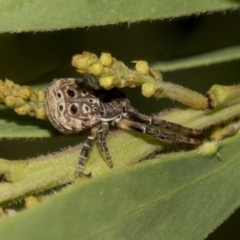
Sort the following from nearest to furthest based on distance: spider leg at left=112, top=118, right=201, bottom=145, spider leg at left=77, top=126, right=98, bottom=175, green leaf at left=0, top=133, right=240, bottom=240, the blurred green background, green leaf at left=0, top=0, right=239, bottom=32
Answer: green leaf at left=0, top=133, right=240, bottom=240 → green leaf at left=0, top=0, right=239, bottom=32 → spider leg at left=77, top=126, right=98, bottom=175 → spider leg at left=112, top=118, right=201, bottom=145 → the blurred green background

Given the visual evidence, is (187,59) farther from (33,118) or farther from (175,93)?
(33,118)

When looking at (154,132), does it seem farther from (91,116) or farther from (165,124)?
(91,116)

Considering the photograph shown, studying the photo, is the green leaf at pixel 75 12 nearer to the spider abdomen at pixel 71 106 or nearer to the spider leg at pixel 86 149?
the spider abdomen at pixel 71 106

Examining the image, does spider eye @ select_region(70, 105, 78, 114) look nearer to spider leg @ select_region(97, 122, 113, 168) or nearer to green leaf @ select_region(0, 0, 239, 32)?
spider leg @ select_region(97, 122, 113, 168)

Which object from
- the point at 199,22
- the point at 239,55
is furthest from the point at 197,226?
the point at 199,22

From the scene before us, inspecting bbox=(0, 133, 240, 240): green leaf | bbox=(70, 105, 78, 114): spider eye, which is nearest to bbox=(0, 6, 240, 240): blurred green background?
bbox=(70, 105, 78, 114): spider eye

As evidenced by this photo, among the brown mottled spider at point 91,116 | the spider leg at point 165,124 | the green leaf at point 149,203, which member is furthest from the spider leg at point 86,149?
the green leaf at point 149,203

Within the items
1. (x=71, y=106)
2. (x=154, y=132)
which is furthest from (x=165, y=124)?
(x=71, y=106)
